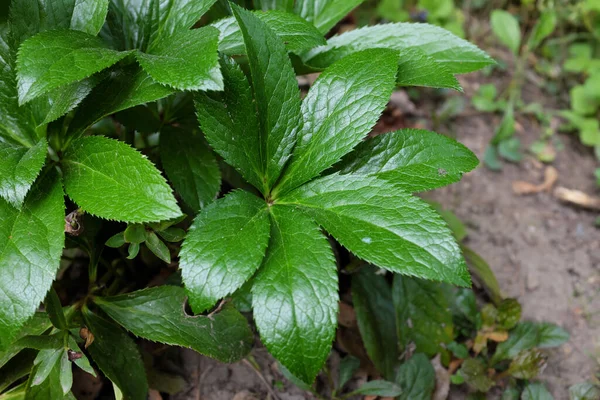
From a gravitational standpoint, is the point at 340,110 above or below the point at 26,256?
above

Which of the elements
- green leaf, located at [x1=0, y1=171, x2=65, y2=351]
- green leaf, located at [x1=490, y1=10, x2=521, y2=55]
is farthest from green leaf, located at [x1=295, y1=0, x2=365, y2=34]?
green leaf, located at [x1=490, y1=10, x2=521, y2=55]

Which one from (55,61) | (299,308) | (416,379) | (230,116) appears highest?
(55,61)

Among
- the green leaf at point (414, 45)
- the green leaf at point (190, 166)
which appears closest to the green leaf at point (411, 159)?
the green leaf at point (414, 45)

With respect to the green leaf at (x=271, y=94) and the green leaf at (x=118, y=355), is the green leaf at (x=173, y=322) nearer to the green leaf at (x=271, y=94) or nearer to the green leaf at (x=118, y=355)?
the green leaf at (x=118, y=355)

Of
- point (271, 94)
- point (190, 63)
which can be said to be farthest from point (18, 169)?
point (271, 94)

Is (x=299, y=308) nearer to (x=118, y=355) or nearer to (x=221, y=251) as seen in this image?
(x=221, y=251)

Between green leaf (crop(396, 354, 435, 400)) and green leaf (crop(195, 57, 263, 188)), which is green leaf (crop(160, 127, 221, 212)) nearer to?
green leaf (crop(195, 57, 263, 188))
